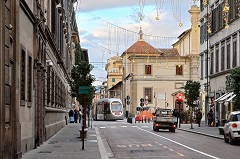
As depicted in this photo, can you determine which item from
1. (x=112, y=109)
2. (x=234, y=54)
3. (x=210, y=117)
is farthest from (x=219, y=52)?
(x=112, y=109)

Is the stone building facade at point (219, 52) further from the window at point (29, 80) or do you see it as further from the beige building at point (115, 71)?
the beige building at point (115, 71)

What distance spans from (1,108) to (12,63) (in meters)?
2.54

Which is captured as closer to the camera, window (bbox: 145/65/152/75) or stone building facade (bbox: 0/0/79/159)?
stone building facade (bbox: 0/0/79/159)

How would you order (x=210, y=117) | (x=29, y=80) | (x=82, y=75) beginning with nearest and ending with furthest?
(x=29, y=80)
(x=82, y=75)
(x=210, y=117)

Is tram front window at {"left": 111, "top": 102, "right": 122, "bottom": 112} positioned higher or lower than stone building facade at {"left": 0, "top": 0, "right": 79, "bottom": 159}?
lower

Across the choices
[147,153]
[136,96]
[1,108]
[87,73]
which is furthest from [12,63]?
[136,96]

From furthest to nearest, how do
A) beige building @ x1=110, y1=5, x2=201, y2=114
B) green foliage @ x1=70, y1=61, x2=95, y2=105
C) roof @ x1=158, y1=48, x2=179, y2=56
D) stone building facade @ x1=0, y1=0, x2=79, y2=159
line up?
roof @ x1=158, y1=48, x2=179, y2=56 → beige building @ x1=110, y1=5, x2=201, y2=114 → green foliage @ x1=70, y1=61, x2=95, y2=105 → stone building facade @ x1=0, y1=0, x2=79, y2=159

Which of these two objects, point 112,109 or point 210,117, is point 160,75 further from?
point 210,117

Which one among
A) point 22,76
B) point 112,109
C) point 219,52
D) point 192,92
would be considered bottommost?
point 112,109

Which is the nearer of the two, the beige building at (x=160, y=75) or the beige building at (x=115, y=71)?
the beige building at (x=160, y=75)

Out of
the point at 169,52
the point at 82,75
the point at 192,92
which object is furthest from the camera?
the point at 169,52

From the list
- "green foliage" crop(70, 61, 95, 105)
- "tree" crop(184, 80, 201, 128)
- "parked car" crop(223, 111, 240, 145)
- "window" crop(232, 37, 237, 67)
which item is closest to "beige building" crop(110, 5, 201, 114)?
"tree" crop(184, 80, 201, 128)

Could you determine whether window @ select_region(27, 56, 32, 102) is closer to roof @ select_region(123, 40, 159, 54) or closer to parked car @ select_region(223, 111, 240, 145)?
parked car @ select_region(223, 111, 240, 145)

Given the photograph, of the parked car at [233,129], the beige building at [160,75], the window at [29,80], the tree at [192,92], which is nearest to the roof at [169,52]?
the beige building at [160,75]
